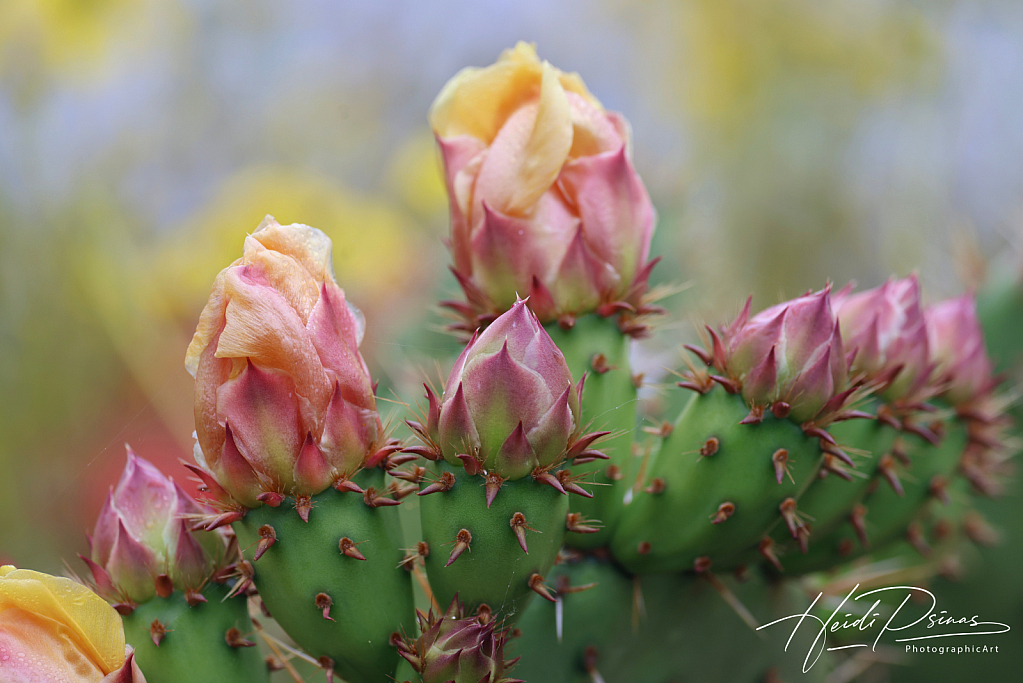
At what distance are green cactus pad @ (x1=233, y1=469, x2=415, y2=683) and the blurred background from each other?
0.75ft

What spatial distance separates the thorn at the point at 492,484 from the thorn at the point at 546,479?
0.08 feet

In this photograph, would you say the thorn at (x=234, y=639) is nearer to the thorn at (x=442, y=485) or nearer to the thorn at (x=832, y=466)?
the thorn at (x=442, y=485)

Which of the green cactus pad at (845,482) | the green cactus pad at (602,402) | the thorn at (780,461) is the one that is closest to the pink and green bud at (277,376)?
the green cactus pad at (602,402)

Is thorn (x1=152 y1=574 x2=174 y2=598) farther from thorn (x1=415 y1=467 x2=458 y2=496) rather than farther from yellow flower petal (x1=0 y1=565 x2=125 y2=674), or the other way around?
thorn (x1=415 y1=467 x2=458 y2=496)

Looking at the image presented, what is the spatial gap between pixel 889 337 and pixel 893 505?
23 cm

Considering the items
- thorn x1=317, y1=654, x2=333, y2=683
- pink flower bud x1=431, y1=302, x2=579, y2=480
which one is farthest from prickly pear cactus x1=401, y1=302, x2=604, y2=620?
thorn x1=317, y1=654, x2=333, y2=683

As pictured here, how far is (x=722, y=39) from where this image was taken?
240cm

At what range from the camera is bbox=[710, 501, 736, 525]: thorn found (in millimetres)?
670

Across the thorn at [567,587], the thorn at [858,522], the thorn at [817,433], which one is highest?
the thorn at [817,433]

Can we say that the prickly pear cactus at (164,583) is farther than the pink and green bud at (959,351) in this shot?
No

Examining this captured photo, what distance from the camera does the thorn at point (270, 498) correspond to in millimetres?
549

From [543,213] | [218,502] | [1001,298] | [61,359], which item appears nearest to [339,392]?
[218,502]

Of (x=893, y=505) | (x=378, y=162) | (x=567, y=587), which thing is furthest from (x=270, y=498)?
(x=378, y=162)

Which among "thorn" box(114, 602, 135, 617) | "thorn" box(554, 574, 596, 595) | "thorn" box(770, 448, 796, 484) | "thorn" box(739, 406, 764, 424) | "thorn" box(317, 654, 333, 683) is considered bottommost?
"thorn" box(554, 574, 596, 595)
